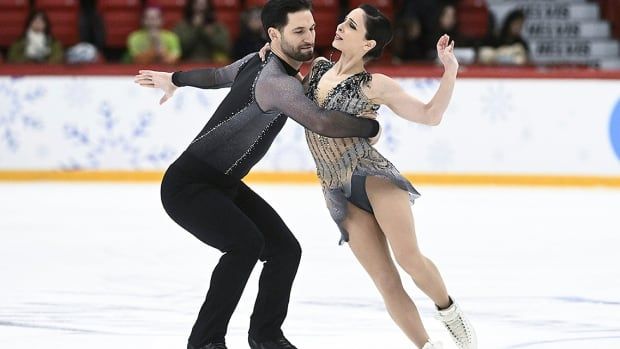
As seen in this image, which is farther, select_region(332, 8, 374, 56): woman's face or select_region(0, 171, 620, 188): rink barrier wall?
select_region(0, 171, 620, 188): rink barrier wall

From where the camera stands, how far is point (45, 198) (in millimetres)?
9125

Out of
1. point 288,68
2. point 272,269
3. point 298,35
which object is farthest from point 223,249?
point 298,35

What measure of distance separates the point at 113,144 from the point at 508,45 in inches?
149

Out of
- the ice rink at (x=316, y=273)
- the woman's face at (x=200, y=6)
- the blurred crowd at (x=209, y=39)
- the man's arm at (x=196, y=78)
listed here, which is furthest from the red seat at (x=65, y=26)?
the man's arm at (x=196, y=78)

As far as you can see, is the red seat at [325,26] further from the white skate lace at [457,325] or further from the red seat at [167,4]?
the white skate lace at [457,325]

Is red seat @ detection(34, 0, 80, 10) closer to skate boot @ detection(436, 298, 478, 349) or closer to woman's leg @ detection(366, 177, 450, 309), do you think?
woman's leg @ detection(366, 177, 450, 309)

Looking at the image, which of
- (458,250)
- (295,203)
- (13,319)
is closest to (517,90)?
(295,203)

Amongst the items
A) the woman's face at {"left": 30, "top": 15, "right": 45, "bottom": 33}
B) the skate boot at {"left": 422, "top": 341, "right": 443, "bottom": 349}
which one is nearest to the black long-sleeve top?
the skate boot at {"left": 422, "top": 341, "right": 443, "bottom": 349}

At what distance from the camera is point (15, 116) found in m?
10.1

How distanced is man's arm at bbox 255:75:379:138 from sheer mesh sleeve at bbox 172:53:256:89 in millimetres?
362

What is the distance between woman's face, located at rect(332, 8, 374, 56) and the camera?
4.09m

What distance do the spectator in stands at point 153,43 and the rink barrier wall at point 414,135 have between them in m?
0.67

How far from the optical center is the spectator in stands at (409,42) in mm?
11211

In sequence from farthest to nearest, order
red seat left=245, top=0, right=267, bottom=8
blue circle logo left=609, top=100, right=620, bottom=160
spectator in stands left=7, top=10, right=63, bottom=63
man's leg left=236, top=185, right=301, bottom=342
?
red seat left=245, top=0, right=267, bottom=8 < spectator in stands left=7, top=10, right=63, bottom=63 < blue circle logo left=609, top=100, right=620, bottom=160 < man's leg left=236, top=185, right=301, bottom=342
